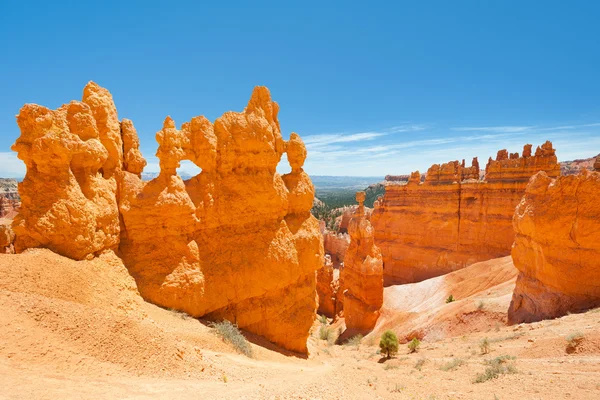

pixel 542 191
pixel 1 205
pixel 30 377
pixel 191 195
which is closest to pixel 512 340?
pixel 542 191

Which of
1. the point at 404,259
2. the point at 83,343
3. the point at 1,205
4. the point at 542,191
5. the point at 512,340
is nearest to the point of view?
the point at 83,343

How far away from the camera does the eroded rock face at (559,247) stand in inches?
538

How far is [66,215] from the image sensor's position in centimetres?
756

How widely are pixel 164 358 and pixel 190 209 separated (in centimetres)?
449

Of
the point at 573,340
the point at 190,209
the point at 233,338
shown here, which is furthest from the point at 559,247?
the point at 190,209

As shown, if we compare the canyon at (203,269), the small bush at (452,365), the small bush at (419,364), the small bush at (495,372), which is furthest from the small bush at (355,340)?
the small bush at (495,372)

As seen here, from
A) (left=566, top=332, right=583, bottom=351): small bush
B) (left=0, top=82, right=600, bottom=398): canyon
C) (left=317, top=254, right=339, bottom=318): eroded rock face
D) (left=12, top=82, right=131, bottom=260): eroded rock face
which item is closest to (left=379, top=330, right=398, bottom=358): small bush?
(left=0, top=82, right=600, bottom=398): canyon

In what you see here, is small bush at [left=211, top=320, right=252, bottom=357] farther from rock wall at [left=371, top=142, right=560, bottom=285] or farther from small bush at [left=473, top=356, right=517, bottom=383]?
rock wall at [left=371, top=142, right=560, bottom=285]

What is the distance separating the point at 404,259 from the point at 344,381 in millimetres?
30033

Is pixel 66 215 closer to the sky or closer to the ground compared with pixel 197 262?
closer to the sky

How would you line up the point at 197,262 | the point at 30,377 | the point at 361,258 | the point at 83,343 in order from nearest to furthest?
the point at 30,377 → the point at 83,343 → the point at 197,262 → the point at 361,258

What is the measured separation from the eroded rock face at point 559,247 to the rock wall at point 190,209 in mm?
10370

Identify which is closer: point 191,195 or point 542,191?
point 191,195

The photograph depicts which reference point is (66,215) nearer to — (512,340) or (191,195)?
(191,195)
